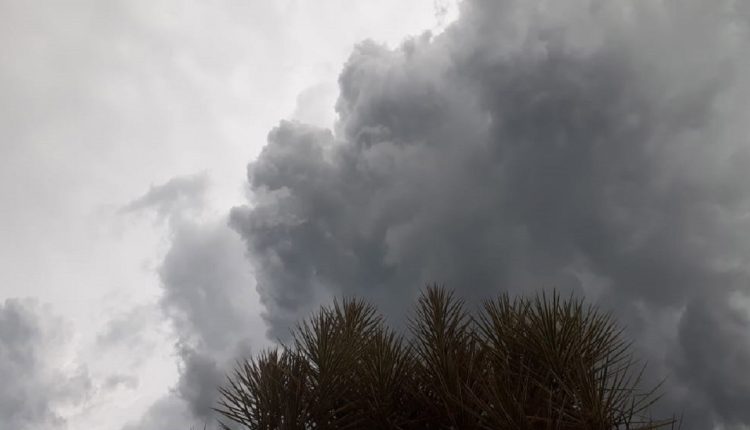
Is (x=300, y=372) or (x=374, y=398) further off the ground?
(x=300, y=372)

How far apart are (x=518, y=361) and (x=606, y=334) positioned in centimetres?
109

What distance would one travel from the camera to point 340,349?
8.22 meters

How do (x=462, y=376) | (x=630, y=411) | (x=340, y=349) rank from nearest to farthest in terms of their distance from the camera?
(x=630, y=411) → (x=462, y=376) → (x=340, y=349)

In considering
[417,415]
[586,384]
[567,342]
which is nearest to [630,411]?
[586,384]

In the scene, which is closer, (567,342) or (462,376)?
(567,342)

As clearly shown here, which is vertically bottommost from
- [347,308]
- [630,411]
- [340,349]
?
[630,411]

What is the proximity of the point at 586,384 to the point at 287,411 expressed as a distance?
12.5 feet

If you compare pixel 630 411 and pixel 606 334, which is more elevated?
pixel 606 334

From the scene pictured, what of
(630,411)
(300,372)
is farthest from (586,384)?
(300,372)

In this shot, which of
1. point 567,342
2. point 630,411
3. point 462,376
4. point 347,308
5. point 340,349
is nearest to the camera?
point 630,411

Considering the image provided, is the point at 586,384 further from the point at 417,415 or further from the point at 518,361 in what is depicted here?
the point at 417,415

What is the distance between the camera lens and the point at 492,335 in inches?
312

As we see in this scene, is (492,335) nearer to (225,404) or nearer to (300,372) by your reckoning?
(300,372)

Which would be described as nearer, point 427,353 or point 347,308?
point 427,353
